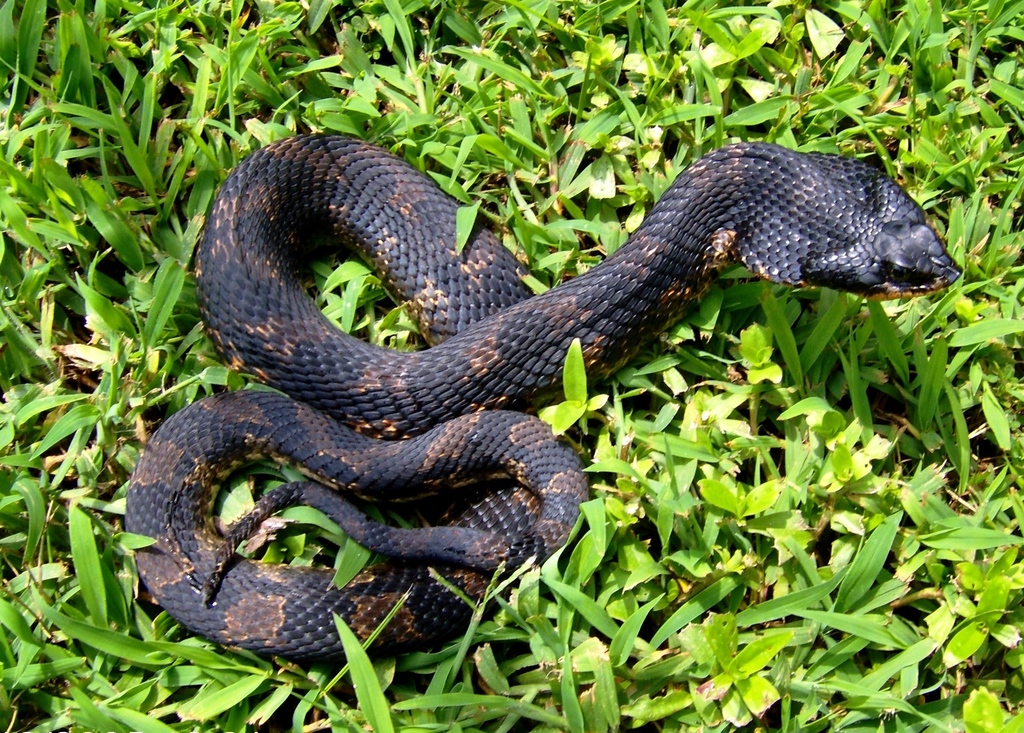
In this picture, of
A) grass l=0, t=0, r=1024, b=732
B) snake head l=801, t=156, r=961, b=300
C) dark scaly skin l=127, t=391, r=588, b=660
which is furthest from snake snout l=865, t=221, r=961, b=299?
dark scaly skin l=127, t=391, r=588, b=660

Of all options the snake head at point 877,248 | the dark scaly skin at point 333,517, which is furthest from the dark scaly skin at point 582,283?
the dark scaly skin at point 333,517

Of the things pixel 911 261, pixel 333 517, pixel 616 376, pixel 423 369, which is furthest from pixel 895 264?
pixel 333 517

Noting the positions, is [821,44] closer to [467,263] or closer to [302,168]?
[467,263]

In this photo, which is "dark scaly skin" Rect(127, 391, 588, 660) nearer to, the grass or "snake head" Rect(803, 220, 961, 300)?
the grass

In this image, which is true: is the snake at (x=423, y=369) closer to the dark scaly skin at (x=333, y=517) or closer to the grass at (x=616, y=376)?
the dark scaly skin at (x=333, y=517)

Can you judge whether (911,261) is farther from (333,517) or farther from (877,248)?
(333,517)

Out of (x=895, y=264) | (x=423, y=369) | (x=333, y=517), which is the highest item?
(x=895, y=264)

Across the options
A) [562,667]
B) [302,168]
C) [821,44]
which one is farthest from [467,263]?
[821,44]
